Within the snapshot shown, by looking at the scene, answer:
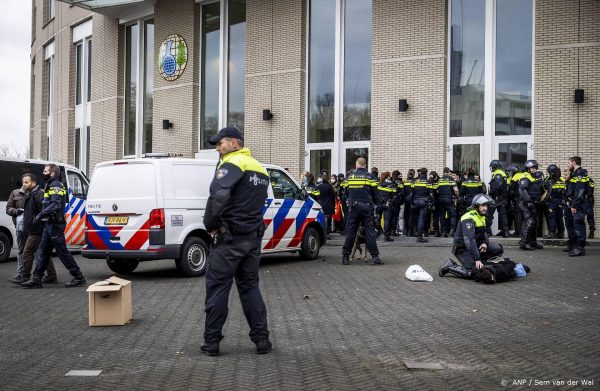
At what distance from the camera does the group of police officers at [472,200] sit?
527 inches

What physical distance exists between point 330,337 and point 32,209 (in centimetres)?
637

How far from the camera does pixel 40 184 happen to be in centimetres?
1516

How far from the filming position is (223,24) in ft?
80.5

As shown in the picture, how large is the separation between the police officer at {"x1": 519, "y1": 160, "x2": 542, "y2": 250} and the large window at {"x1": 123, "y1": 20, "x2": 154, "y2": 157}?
53.7ft

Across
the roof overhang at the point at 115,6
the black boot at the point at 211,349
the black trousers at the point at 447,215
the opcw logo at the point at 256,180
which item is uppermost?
the roof overhang at the point at 115,6

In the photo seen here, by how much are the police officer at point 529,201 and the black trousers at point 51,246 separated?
9576mm

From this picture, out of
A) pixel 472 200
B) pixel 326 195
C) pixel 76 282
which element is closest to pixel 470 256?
pixel 472 200

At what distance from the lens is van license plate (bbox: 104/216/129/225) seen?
1146 cm

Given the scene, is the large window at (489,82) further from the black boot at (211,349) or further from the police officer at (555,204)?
the black boot at (211,349)

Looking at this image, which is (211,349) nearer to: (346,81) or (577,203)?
(577,203)

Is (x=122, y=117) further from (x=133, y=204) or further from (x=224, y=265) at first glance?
(x=224, y=265)

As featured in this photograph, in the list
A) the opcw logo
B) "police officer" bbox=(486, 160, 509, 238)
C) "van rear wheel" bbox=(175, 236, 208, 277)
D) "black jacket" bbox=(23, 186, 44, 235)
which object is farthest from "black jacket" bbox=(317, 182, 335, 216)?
the opcw logo

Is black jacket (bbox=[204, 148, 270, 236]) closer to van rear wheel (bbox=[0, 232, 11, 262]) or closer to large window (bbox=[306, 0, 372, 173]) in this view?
van rear wheel (bbox=[0, 232, 11, 262])

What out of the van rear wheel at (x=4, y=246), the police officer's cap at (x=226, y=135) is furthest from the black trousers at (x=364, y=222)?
the van rear wheel at (x=4, y=246)
